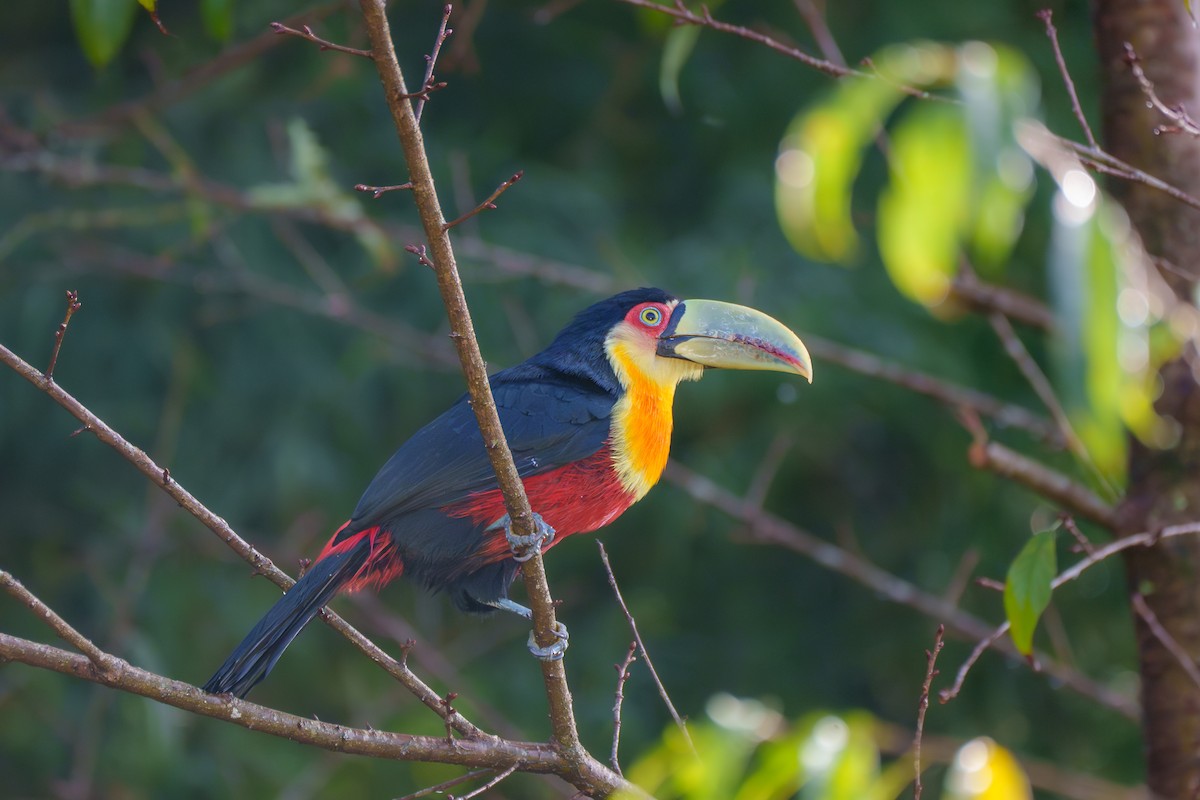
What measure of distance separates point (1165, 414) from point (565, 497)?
4.61ft

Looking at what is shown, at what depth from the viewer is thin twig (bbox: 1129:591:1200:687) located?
2.77 m

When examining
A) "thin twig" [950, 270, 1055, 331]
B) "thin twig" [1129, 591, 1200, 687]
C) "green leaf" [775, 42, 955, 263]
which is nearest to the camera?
"green leaf" [775, 42, 955, 263]

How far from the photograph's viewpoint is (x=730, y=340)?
121 inches

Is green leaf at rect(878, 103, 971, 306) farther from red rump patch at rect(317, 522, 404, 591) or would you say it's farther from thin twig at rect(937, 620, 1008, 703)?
Answer: red rump patch at rect(317, 522, 404, 591)

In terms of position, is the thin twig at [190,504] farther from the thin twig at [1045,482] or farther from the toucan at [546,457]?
the thin twig at [1045,482]

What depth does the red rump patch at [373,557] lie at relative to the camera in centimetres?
278

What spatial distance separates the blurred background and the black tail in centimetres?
270

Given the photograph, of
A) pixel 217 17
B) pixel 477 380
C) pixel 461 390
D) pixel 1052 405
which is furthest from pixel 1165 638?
pixel 461 390

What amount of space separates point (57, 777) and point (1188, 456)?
5455 mm

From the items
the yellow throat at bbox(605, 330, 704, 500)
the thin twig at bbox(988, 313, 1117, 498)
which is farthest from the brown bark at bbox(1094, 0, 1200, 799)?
the yellow throat at bbox(605, 330, 704, 500)

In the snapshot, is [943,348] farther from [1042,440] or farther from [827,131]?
[827,131]

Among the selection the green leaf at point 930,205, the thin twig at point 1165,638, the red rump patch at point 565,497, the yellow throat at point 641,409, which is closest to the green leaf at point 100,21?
the red rump patch at point 565,497

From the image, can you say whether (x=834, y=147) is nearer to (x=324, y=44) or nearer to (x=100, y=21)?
(x=324, y=44)

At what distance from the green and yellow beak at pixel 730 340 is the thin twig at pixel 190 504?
107cm
